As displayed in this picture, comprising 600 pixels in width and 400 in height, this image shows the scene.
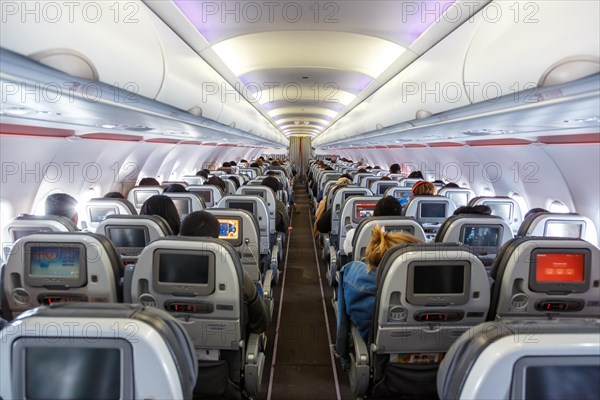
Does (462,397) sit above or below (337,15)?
below

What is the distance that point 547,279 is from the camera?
3.43 metres

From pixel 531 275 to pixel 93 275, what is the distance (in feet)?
10.7

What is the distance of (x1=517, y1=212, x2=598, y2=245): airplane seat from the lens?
219 inches

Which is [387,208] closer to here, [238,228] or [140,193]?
[238,228]

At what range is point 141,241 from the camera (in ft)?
16.0

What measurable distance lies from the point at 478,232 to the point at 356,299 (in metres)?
2.24

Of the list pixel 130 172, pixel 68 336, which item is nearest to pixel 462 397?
pixel 68 336

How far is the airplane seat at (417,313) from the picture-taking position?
3.18 meters

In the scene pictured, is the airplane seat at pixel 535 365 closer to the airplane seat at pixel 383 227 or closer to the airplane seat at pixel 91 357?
the airplane seat at pixel 91 357

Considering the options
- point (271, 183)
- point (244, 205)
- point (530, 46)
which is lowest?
point (244, 205)

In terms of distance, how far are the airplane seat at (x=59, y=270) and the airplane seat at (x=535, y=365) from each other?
2.80 meters

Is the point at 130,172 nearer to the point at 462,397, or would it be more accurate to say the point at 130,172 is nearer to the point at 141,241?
the point at 141,241

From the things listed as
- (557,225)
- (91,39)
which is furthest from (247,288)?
(557,225)

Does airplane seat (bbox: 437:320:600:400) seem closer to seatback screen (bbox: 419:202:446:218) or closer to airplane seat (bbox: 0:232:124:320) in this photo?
airplane seat (bbox: 0:232:124:320)
